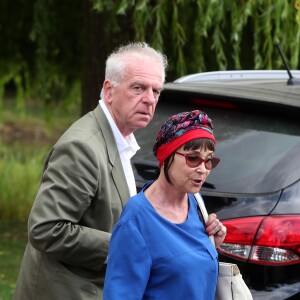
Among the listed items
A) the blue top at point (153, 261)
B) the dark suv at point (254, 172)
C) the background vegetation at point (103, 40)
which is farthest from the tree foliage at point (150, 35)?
the blue top at point (153, 261)

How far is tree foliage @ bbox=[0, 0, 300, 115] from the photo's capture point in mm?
8703

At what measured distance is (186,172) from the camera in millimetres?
3709

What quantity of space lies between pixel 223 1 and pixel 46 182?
4.68 metres

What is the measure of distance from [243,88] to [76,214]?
56.0 inches

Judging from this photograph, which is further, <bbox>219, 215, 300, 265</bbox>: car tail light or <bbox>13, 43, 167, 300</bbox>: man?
<bbox>219, 215, 300, 265</bbox>: car tail light

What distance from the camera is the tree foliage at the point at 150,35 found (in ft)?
28.6

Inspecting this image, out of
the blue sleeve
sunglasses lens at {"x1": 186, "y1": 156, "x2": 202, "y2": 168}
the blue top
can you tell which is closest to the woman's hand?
the blue top

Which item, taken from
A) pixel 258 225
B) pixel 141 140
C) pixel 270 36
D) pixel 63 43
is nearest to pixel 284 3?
pixel 270 36

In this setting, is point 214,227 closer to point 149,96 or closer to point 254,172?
point 149,96

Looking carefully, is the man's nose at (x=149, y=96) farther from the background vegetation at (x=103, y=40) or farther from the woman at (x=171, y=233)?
the background vegetation at (x=103, y=40)

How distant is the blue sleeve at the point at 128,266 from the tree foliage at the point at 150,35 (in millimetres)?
4788

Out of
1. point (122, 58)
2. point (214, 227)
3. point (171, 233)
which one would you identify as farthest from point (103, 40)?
point (171, 233)

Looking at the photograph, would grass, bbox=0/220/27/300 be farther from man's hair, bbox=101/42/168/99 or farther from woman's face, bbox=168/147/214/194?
woman's face, bbox=168/147/214/194

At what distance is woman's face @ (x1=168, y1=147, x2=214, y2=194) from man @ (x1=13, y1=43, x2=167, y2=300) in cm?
59
